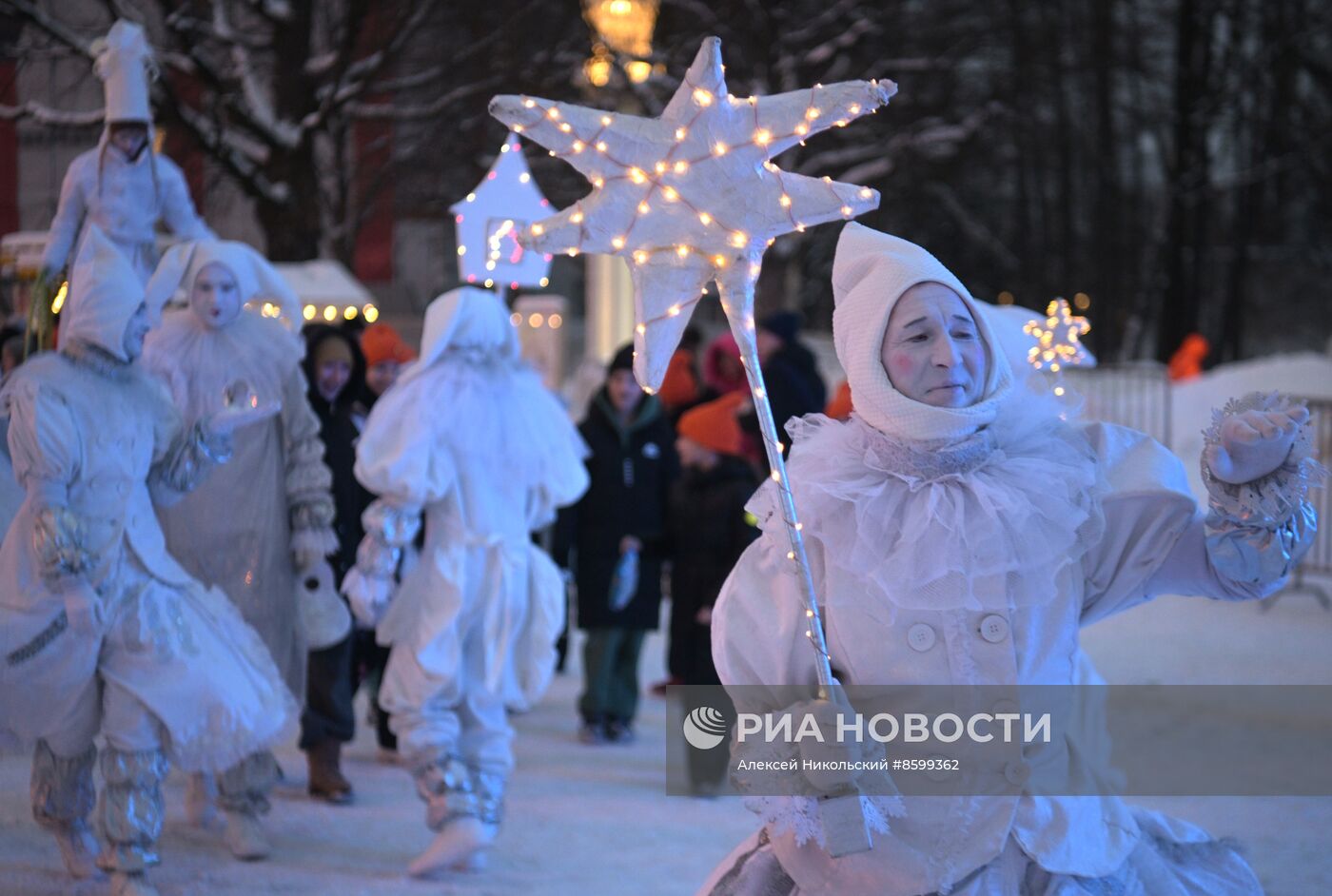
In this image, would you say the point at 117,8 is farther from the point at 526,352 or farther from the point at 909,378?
the point at 909,378

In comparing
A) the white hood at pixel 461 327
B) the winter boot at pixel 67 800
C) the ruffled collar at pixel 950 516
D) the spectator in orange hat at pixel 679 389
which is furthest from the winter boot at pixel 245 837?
the spectator in orange hat at pixel 679 389

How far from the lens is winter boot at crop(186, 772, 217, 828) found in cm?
618

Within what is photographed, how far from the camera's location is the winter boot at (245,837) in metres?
5.72

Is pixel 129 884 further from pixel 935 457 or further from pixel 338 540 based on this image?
pixel 935 457

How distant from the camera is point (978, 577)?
2.95 meters

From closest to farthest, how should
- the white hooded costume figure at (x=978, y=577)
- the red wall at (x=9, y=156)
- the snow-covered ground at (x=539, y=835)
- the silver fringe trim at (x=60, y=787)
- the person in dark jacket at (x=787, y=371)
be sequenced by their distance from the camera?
the white hooded costume figure at (x=978, y=577)
the silver fringe trim at (x=60, y=787)
the snow-covered ground at (x=539, y=835)
the person in dark jacket at (x=787, y=371)
the red wall at (x=9, y=156)

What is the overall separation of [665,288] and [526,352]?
10.3 metres

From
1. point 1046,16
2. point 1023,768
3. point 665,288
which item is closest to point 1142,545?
point 1023,768

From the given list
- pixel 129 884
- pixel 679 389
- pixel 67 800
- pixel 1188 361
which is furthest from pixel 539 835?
pixel 1188 361

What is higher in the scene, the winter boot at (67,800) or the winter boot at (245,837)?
the winter boot at (67,800)

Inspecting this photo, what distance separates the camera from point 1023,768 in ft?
9.71

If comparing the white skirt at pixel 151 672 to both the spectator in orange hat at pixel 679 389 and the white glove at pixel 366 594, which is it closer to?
the white glove at pixel 366 594

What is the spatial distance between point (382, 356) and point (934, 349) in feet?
16.9

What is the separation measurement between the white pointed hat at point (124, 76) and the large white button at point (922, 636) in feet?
17.9
